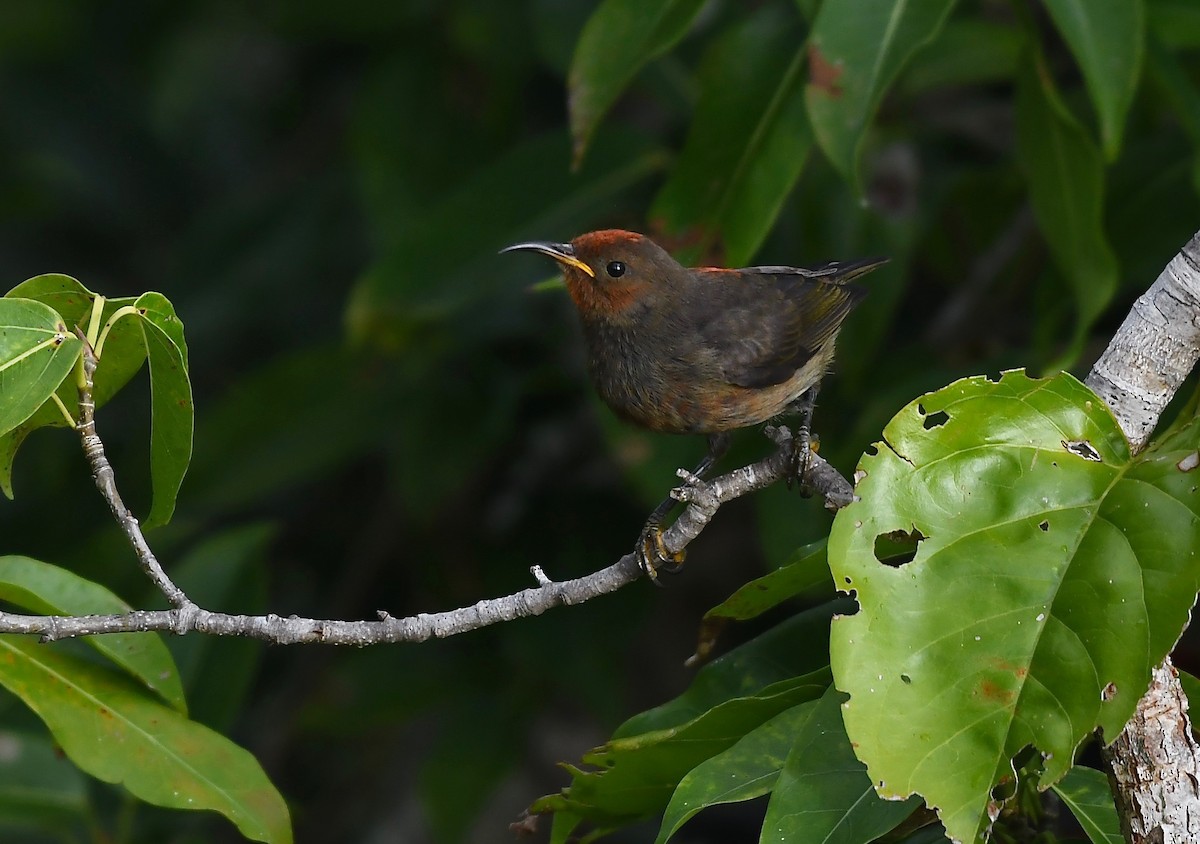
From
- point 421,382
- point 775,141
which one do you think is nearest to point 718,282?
point 775,141

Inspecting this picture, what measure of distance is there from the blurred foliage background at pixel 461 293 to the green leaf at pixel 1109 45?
1.44ft

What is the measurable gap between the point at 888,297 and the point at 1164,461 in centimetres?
240

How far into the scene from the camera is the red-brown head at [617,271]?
365cm

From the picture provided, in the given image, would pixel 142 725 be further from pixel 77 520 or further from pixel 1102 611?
pixel 77 520

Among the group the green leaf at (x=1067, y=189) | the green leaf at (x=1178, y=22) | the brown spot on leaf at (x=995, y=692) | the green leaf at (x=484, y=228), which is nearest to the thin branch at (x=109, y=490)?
the brown spot on leaf at (x=995, y=692)

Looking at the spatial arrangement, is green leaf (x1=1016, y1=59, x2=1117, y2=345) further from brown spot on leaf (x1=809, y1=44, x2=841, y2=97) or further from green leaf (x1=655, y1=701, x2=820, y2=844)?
green leaf (x1=655, y1=701, x2=820, y2=844)

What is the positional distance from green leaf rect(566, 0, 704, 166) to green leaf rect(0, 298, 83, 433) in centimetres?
150

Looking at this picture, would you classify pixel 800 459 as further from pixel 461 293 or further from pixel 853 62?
pixel 461 293

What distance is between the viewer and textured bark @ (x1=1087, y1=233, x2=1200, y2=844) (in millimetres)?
1849

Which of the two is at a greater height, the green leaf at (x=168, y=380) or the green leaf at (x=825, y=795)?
the green leaf at (x=168, y=380)

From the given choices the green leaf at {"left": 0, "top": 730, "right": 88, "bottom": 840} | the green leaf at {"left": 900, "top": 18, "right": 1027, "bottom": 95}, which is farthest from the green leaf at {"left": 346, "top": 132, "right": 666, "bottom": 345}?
the green leaf at {"left": 0, "top": 730, "right": 88, "bottom": 840}

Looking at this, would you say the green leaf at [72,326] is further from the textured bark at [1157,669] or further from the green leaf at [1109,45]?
the green leaf at [1109,45]

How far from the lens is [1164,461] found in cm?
192

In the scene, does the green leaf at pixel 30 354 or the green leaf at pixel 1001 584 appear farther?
the green leaf at pixel 30 354
